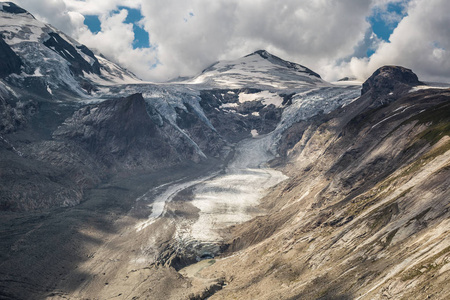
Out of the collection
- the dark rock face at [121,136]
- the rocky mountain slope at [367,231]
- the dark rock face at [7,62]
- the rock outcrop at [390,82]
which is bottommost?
the rocky mountain slope at [367,231]

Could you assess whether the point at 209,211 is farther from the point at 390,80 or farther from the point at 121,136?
the point at 390,80

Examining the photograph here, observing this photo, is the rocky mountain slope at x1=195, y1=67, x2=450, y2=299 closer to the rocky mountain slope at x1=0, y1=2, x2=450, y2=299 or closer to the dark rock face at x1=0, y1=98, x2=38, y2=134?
the rocky mountain slope at x1=0, y1=2, x2=450, y2=299

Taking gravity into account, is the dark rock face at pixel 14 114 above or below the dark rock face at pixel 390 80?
above

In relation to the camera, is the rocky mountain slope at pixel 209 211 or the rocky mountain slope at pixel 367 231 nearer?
the rocky mountain slope at pixel 367 231

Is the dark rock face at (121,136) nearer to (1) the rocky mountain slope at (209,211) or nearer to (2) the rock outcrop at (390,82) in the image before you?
(1) the rocky mountain slope at (209,211)

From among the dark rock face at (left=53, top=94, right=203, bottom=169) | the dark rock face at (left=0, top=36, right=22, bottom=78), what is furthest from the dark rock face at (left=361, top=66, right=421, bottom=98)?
the dark rock face at (left=0, top=36, right=22, bottom=78)

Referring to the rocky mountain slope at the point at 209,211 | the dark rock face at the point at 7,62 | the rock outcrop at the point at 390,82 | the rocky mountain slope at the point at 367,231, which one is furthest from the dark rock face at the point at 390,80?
the dark rock face at the point at 7,62

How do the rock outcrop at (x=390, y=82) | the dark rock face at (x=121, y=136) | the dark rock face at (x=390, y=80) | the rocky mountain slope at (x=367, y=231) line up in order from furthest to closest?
the dark rock face at (x=390, y=80) < the rock outcrop at (x=390, y=82) < the dark rock face at (x=121, y=136) < the rocky mountain slope at (x=367, y=231)
